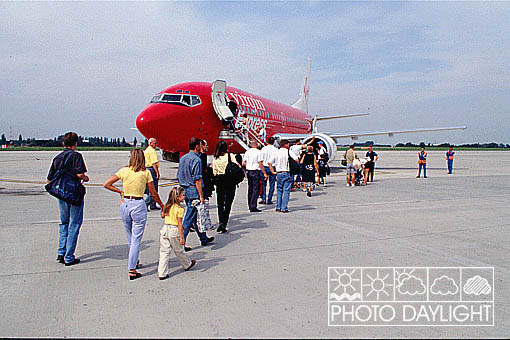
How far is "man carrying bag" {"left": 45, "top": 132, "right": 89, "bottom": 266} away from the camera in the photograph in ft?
17.7

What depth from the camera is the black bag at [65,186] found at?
539 centimetres

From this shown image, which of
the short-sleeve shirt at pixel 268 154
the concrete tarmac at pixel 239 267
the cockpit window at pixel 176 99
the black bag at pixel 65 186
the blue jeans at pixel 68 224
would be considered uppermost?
the cockpit window at pixel 176 99

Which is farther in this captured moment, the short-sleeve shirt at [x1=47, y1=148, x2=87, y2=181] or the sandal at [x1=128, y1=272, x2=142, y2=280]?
the short-sleeve shirt at [x1=47, y1=148, x2=87, y2=181]

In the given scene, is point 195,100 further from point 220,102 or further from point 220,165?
point 220,165

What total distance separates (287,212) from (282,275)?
4662 mm

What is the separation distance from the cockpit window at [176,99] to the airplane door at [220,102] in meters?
0.94

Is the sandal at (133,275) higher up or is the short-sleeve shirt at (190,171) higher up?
the short-sleeve shirt at (190,171)

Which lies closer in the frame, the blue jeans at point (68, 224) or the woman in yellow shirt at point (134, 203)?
the woman in yellow shirt at point (134, 203)

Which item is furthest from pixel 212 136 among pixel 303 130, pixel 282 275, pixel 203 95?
pixel 303 130

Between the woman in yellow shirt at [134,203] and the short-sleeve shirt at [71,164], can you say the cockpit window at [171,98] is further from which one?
the woman in yellow shirt at [134,203]

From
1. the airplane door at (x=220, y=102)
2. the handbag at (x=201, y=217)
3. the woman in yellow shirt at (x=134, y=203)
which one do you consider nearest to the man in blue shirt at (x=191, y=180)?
the handbag at (x=201, y=217)

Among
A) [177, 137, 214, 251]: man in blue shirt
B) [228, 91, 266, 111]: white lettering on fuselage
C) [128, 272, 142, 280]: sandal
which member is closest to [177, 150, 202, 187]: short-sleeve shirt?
[177, 137, 214, 251]: man in blue shirt

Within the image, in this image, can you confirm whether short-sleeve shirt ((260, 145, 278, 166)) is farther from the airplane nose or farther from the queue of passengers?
the airplane nose

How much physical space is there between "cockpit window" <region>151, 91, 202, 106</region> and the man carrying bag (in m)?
9.74
